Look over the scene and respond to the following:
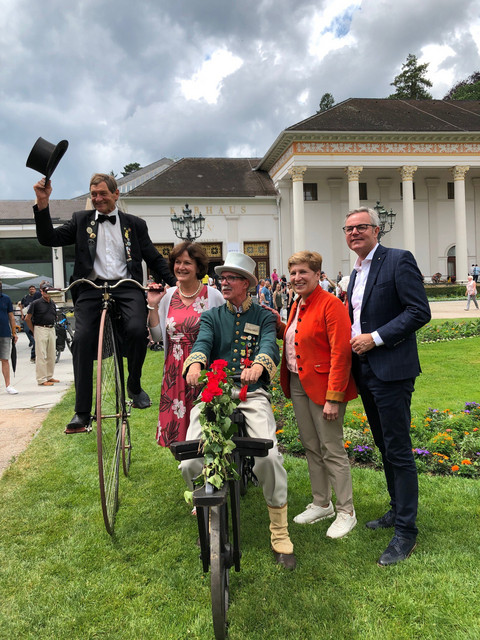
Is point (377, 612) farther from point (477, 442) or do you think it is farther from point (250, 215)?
point (250, 215)

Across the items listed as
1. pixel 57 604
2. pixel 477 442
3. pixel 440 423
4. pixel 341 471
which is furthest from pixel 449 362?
pixel 57 604

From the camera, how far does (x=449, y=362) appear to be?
995 centimetres

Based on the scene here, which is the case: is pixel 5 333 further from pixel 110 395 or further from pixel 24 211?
pixel 24 211

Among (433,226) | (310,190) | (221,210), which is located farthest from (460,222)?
(221,210)

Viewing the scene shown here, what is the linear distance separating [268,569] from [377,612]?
75 centimetres

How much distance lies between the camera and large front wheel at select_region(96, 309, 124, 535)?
3.51 m

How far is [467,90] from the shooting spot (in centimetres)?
5544

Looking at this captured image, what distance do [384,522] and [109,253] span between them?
3065 mm

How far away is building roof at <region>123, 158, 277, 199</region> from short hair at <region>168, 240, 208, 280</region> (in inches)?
1257

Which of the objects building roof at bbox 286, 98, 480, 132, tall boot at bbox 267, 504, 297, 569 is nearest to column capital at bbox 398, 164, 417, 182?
building roof at bbox 286, 98, 480, 132

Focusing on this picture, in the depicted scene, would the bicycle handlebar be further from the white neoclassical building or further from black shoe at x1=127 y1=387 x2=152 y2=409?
the white neoclassical building

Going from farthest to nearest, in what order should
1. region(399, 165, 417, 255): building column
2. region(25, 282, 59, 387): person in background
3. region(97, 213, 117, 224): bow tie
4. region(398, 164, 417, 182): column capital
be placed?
region(399, 165, 417, 255): building column < region(398, 164, 417, 182): column capital < region(25, 282, 59, 387): person in background < region(97, 213, 117, 224): bow tie

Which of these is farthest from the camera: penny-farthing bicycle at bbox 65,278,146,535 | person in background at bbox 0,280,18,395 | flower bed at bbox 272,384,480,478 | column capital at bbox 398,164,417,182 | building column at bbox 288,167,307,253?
column capital at bbox 398,164,417,182

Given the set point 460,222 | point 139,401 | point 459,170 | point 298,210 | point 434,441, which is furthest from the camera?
point 460,222
